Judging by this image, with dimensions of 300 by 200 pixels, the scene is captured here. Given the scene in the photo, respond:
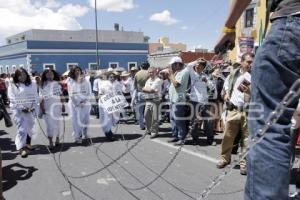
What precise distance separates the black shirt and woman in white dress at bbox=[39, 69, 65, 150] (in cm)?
734

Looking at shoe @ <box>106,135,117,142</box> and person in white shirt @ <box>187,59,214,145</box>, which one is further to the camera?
shoe @ <box>106,135,117,142</box>

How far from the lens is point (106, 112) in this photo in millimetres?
9797

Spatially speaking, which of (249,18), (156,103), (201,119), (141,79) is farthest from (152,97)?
(249,18)

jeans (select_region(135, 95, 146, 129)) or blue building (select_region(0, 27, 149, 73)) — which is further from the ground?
blue building (select_region(0, 27, 149, 73))

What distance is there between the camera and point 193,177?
5613 millimetres

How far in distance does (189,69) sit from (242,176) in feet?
10.7

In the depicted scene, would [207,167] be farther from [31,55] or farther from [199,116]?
[31,55]

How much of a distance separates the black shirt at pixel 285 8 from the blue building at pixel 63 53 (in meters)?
40.2

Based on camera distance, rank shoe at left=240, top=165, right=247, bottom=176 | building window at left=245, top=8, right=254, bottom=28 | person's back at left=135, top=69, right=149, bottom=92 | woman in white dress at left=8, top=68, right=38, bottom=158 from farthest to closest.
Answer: building window at left=245, top=8, right=254, bottom=28, person's back at left=135, top=69, right=149, bottom=92, woman in white dress at left=8, top=68, right=38, bottom=158, shoe at left=240, top=165, right=247, bottom=176

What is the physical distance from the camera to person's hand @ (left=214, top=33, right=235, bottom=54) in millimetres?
2137

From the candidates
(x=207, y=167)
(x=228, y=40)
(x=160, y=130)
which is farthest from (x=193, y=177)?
(x=160, y=130)

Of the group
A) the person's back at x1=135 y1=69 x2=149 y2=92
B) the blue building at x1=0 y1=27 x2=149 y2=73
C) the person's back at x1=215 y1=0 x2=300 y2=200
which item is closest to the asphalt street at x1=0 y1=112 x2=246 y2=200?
the person's back at x1=135 y1=69 x2=149 y2=92

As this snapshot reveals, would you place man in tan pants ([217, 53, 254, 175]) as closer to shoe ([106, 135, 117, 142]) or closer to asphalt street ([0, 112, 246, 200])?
asphalt street ([0, 112, 246, 200])

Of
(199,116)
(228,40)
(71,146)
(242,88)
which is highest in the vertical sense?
(228,40)
